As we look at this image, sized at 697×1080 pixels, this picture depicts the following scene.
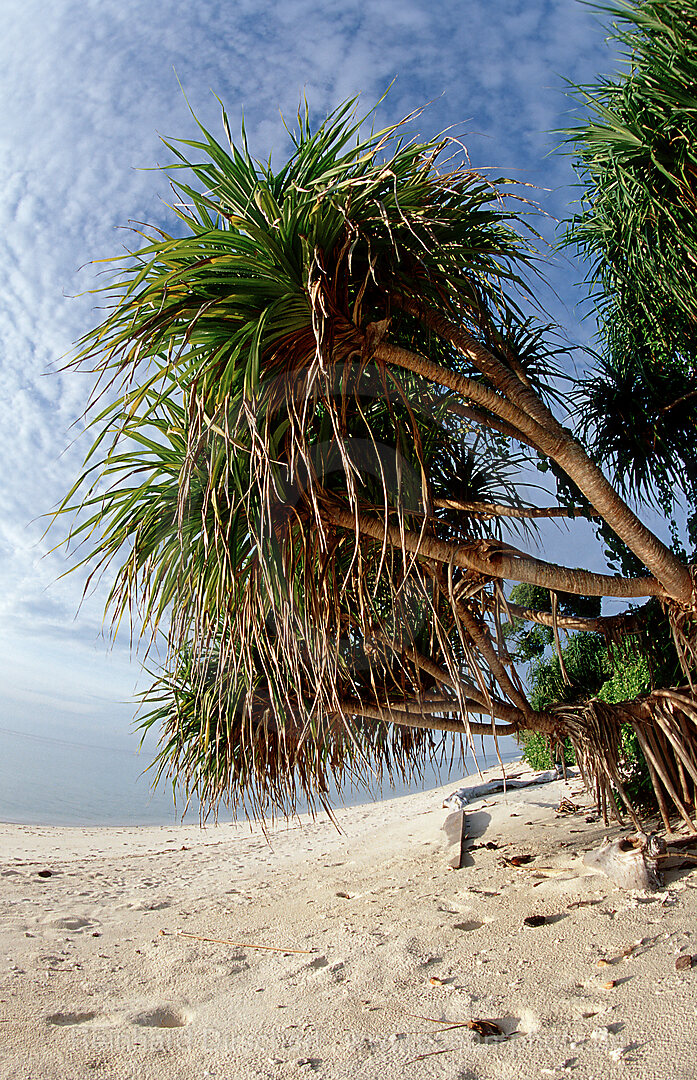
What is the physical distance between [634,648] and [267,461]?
2.76 m

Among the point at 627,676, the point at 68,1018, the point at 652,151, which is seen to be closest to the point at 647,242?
the point at 652,151

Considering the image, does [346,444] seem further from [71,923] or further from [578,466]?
[71,923]

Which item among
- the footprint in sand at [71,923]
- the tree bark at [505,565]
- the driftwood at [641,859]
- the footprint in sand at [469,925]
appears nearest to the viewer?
the tree bark at [505,565]

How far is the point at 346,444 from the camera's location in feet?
9.48

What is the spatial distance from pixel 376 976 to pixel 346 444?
2107 millimetres

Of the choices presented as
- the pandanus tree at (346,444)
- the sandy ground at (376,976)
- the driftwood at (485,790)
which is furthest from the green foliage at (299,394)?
the driftwood at (485,790)

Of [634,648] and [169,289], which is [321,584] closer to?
[169,289]

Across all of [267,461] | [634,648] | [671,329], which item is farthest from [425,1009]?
[671,329]

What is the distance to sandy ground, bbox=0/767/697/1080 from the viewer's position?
1.89 m

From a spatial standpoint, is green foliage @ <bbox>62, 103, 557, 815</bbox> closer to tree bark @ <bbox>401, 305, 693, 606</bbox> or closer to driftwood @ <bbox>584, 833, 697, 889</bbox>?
tree bark @ <bbox>401, 305, 693, 606</bbox>

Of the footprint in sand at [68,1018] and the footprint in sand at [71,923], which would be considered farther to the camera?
the footprint in sand at [71,923]

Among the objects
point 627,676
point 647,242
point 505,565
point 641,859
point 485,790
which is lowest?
point 485,790

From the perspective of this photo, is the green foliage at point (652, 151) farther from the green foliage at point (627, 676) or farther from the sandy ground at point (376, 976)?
the sandy ground at point (376, 976)

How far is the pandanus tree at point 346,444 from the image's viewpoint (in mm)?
2289
